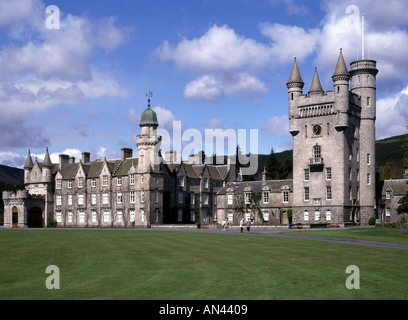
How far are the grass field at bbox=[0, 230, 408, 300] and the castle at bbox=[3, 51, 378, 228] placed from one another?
43.5 m

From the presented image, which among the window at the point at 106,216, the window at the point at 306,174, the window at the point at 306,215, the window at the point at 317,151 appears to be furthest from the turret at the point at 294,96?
the window at the point at 106,216

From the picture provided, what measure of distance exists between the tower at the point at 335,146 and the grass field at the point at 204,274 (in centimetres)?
4512

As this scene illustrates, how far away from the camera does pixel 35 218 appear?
311 feet

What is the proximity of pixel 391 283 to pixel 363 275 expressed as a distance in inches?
66.8

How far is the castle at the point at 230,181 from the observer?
244 ft

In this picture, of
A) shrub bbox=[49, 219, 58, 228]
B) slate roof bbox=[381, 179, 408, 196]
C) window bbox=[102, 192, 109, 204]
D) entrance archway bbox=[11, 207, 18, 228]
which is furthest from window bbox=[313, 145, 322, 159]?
entrance archway bbox=[11, 207, 18, 228]

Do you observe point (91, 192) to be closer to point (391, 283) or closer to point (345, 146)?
point (345, 146)

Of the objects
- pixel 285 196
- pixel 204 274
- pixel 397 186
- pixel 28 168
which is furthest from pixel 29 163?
pixel 204 274

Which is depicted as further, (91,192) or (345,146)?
(91,192)

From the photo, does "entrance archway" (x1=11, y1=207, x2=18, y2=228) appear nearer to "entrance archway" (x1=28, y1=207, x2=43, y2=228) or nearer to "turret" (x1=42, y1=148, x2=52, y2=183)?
"entrance archway" (x1=28, y1=207, x2=43, y2=228)

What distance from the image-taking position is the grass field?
15855 millimetres

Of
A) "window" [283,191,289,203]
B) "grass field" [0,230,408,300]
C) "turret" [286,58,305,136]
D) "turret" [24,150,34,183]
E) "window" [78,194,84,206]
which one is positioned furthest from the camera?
"turret" [24,150,34,183]
